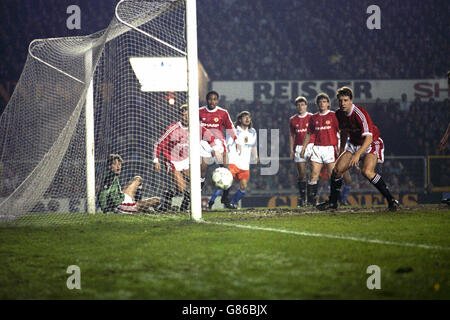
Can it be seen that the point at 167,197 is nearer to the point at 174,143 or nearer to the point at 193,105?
the point at 174,143

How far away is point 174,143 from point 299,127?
116 inches

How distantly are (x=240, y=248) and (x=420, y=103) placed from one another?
14.6 meters

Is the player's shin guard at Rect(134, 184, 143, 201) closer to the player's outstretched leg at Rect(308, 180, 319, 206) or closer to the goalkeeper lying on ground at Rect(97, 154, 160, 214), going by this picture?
the goalkeeper lying on ground at Rect(97, 154, 160, 214)

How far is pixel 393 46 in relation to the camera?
20047 mm

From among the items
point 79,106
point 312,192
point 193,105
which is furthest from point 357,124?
point 79,106

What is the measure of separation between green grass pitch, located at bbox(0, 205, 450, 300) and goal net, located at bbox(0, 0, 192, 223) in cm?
119

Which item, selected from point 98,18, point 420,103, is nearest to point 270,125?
point 420,103

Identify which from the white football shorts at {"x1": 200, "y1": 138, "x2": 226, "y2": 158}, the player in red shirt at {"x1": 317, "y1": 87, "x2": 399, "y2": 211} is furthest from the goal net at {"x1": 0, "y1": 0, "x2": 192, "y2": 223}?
the player in red shirt at {"x1": 317, "y1": 87, "x2": 399, "y2": 211}

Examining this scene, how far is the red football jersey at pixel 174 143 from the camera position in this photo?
881cm

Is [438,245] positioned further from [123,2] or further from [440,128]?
[440,128]

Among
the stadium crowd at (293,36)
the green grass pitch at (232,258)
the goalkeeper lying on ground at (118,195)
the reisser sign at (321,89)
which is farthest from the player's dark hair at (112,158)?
the stadium crowd at (293,36)

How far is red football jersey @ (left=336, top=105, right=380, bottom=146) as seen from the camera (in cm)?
743

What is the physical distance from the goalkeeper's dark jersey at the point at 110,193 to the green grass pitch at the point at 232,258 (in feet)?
5.59

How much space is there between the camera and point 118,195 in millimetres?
8672
